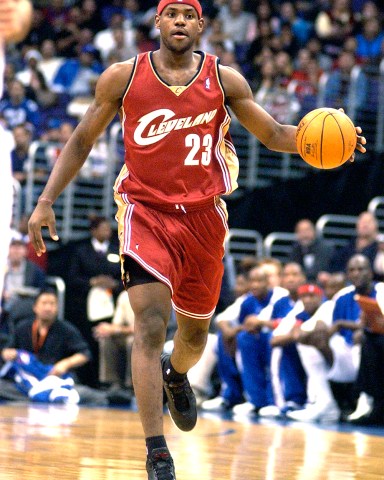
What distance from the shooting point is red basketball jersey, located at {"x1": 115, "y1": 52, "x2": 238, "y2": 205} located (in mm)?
6102

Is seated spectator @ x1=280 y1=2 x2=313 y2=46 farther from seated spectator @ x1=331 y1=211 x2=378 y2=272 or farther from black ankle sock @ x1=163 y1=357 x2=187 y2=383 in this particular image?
black ankle sock @ x1=163 y1=357 x2=187 y2=383

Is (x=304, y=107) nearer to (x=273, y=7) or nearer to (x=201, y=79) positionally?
(x=273, y=7)

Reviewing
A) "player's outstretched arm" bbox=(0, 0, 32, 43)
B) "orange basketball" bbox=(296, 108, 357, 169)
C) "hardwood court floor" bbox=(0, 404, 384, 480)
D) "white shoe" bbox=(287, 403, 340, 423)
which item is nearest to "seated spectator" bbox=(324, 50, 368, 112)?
"white shoe" bbox=(287, 403, 340, 423)

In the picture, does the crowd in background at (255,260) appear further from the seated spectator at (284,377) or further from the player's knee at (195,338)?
the player's knee at (195,338)

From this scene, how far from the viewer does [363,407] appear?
1097 cm

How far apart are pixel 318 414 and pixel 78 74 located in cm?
934

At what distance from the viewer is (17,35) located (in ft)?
15.1

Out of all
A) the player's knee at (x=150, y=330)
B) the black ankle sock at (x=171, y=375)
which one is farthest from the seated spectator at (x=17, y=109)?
the player's knee at (x=150, y=330)

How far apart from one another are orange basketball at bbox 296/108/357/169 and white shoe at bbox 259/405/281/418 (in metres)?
5.83

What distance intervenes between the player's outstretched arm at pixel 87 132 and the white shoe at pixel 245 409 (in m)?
6.18

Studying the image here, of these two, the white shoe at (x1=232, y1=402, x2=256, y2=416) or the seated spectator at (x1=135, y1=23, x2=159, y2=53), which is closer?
the white shoe at (x1=232, y1=402, x2=256, y2=416)

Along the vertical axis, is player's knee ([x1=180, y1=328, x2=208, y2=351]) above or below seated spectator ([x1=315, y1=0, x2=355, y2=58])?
below

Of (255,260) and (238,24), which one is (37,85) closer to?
(238,24)

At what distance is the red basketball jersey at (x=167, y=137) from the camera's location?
20.0 ft
